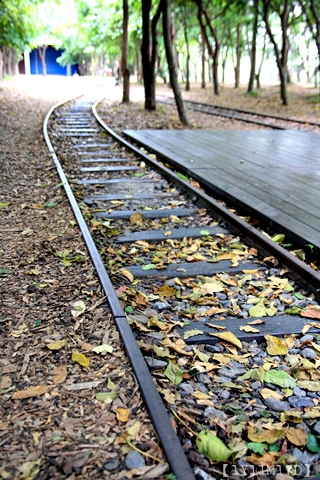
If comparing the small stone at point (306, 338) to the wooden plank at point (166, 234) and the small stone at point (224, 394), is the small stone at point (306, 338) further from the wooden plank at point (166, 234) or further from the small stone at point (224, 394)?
the wooden plank at point (166, 234)

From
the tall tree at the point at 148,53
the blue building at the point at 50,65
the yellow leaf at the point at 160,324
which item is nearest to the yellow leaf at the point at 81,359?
the yellow leaf at the point at 160,324

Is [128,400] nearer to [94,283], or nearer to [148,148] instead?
[94,283]

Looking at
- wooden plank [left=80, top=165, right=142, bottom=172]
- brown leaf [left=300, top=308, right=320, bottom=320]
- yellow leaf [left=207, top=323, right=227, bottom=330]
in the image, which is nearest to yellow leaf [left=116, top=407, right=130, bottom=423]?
yellow leaf [left=207, top=323, right=227, bottom=330]

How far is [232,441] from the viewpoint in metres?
2.08

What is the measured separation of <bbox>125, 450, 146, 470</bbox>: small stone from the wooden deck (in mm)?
2441

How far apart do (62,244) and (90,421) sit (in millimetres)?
2319

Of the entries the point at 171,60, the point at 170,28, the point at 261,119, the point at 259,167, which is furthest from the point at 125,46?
the point at 259,167

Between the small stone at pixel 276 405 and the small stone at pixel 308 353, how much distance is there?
1.52ft

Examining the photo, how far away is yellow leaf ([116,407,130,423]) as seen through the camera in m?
2.09

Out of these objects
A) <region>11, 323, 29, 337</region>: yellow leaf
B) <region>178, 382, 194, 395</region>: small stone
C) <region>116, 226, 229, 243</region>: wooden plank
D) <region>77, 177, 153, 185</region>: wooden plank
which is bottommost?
<region>178, 382, 194, 395</region>: small stone

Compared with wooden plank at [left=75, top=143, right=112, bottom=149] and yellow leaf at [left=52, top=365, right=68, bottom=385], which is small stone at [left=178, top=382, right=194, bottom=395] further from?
wooden plank at [left=75, top=143, right=112, bottom=149]

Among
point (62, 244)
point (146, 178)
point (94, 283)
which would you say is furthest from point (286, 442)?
point (146, 178)

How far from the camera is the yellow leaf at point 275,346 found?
2.77m

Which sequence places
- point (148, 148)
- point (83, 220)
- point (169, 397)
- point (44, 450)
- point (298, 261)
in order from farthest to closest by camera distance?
point (148, 148) < point (83, 220) < point (298, 261) < point (169, 397) < point (44, 450)
